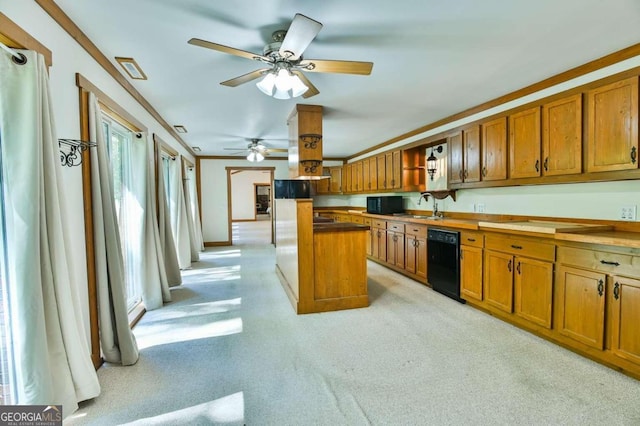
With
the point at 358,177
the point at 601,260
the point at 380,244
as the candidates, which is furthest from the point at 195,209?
the point at 601,260

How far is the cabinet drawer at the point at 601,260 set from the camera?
2.08m

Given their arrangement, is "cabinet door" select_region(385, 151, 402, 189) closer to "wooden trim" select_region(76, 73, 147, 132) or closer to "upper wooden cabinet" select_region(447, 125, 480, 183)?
"upper wooden cabinet" select_region(447, 125, 480, 183)

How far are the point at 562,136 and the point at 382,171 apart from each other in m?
3.48

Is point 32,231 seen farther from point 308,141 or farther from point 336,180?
point 336,180

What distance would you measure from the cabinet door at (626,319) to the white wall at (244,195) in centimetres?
1377

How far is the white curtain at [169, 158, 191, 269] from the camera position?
525 cm

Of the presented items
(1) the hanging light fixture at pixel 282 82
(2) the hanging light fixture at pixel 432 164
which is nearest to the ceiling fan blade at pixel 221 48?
(1) the hanging light fixture at pixel 282 82

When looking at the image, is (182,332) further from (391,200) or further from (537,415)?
(391,200)

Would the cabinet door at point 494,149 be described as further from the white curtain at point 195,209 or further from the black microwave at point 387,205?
the white curtain at point 195,209

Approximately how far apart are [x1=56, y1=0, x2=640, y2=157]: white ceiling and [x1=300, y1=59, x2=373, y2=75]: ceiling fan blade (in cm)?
19

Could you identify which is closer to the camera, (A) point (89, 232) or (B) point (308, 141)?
(A) point (89, 232)

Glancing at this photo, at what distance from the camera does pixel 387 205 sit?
5.70 meters

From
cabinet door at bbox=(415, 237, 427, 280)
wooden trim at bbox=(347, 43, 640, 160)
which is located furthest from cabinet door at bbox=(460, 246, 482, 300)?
wooden trim at bbox=(347, 43, 640, 160)

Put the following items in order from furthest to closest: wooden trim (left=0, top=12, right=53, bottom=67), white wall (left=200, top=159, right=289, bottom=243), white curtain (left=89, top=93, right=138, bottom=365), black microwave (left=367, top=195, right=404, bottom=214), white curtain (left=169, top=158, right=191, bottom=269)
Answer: white wall (left=200, top=159, right=289, bottom=243) → black microwave (left=367, top=195, right=404, bottom=214) → white curtain (left=169, top=158, right=191, bottom=269) → white curtain (left=89, top=93, right=138, bottom=365) → wooden trim (left=0, top=12, right=53, bottom=67)
